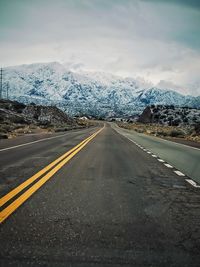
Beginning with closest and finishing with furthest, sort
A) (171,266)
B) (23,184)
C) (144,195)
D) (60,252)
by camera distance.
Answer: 1. (171,266)
2. (60,252)
3. (144,195)
4. (23,184)

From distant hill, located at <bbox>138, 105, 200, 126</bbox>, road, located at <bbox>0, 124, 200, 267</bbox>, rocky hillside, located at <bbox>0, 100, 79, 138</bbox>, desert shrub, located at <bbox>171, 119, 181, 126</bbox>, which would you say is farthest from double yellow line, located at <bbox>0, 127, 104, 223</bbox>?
desert shrub, located at <bbox>171, 119, 181, 126</bbox>

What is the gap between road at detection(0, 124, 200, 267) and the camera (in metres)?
4.32

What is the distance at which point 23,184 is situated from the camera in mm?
8570

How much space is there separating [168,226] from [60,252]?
6.04 feet

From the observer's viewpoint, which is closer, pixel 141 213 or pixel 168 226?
pixel 168 226

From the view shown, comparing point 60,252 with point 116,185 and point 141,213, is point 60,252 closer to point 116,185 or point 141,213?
point 141,213

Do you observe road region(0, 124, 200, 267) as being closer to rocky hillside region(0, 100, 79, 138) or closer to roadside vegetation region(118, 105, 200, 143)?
rocky hillside region(0, 100, 79, 138)

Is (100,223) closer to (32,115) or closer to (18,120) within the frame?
(18,120)

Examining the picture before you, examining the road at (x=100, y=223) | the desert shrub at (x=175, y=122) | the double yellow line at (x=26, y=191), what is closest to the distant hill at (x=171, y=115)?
the desert shrub at (x=175, y=122)

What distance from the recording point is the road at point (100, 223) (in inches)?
170

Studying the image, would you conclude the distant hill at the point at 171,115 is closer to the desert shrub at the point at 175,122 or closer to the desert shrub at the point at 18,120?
the desert shrub at the point at 175,122

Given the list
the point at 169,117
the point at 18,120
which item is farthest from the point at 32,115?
the point at 169,117

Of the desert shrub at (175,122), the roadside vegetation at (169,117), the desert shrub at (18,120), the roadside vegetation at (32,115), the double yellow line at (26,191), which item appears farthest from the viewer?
the desert shrub at (175,122)

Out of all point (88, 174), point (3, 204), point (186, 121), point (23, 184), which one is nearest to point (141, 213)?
point (3, 204)
